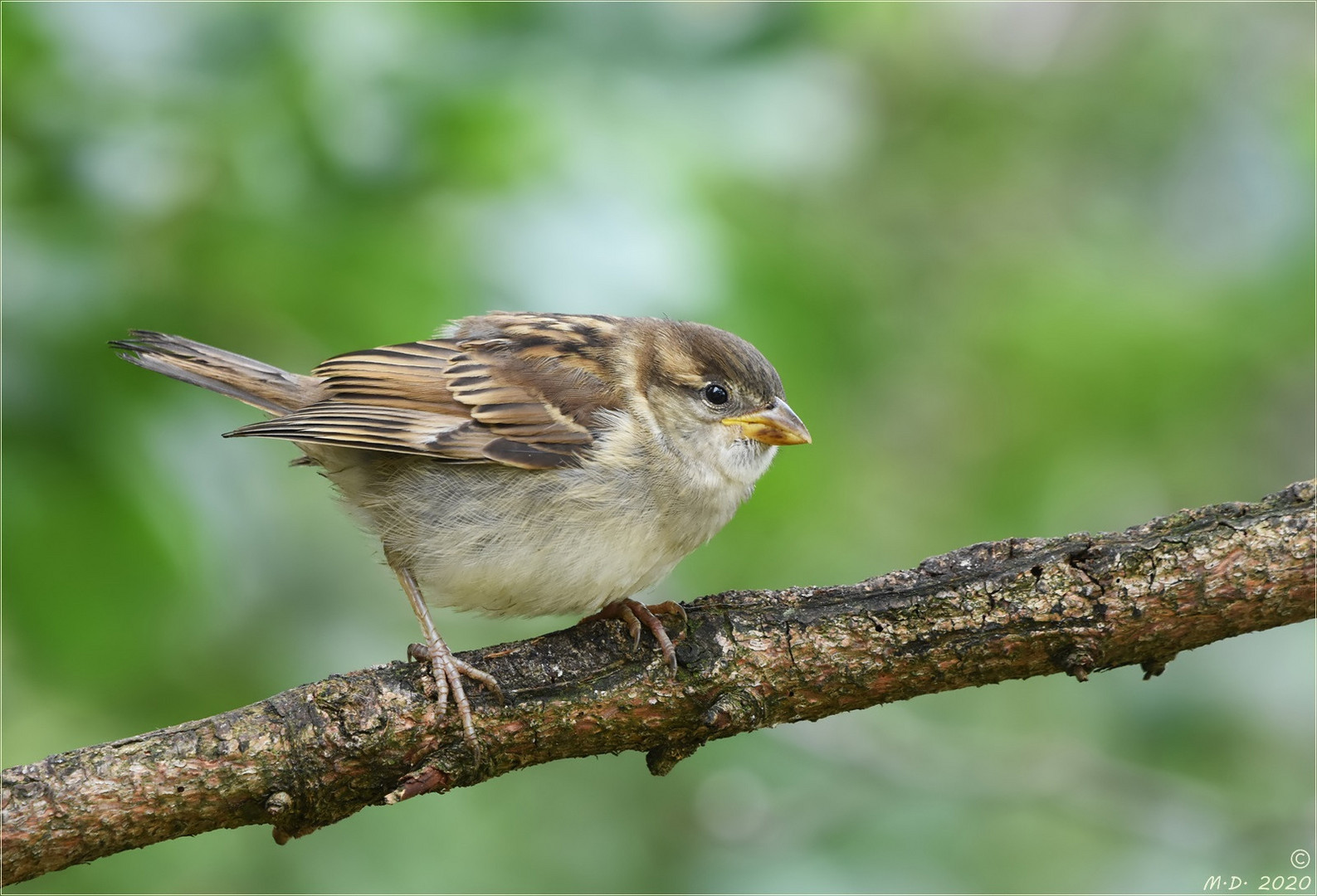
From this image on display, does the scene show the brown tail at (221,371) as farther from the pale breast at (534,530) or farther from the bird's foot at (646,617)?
the bird's foot at (646,617)

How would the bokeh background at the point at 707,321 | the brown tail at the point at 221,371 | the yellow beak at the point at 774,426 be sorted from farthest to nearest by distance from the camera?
the yellow beak at the point at 774,426
the brown tail at the point at 221,371
the bokeh background at the point at 707,321

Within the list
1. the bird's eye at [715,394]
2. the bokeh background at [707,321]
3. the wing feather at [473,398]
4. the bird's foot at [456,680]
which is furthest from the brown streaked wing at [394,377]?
the bird's foot at [456,680]

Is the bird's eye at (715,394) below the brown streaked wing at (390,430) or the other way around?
the other way around

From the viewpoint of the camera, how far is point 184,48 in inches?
119

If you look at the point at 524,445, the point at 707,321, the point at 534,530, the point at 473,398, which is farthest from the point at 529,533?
the point at 707,321

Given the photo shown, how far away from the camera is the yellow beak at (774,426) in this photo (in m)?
3.48

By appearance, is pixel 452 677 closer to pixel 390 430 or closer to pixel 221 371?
pixel 390 430

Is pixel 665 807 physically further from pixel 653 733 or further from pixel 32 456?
pixel 32 456

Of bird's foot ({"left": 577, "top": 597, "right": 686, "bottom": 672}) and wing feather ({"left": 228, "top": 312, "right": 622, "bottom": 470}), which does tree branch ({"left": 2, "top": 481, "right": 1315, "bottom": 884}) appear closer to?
bird's foot ({"left": 577, "top": 597, "right": 686, "bottom": 672})

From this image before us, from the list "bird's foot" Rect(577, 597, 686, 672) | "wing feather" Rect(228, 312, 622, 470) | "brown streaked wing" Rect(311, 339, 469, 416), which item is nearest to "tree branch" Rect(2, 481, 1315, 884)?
"bird's foot" Rect(577, 597, 686, 672)

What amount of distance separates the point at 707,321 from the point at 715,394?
76 cm

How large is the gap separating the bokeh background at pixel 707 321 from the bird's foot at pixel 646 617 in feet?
2.23

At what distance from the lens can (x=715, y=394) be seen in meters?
3.73

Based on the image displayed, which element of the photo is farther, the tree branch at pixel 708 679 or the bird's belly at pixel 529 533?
the bird's belly at pixel 529 533
